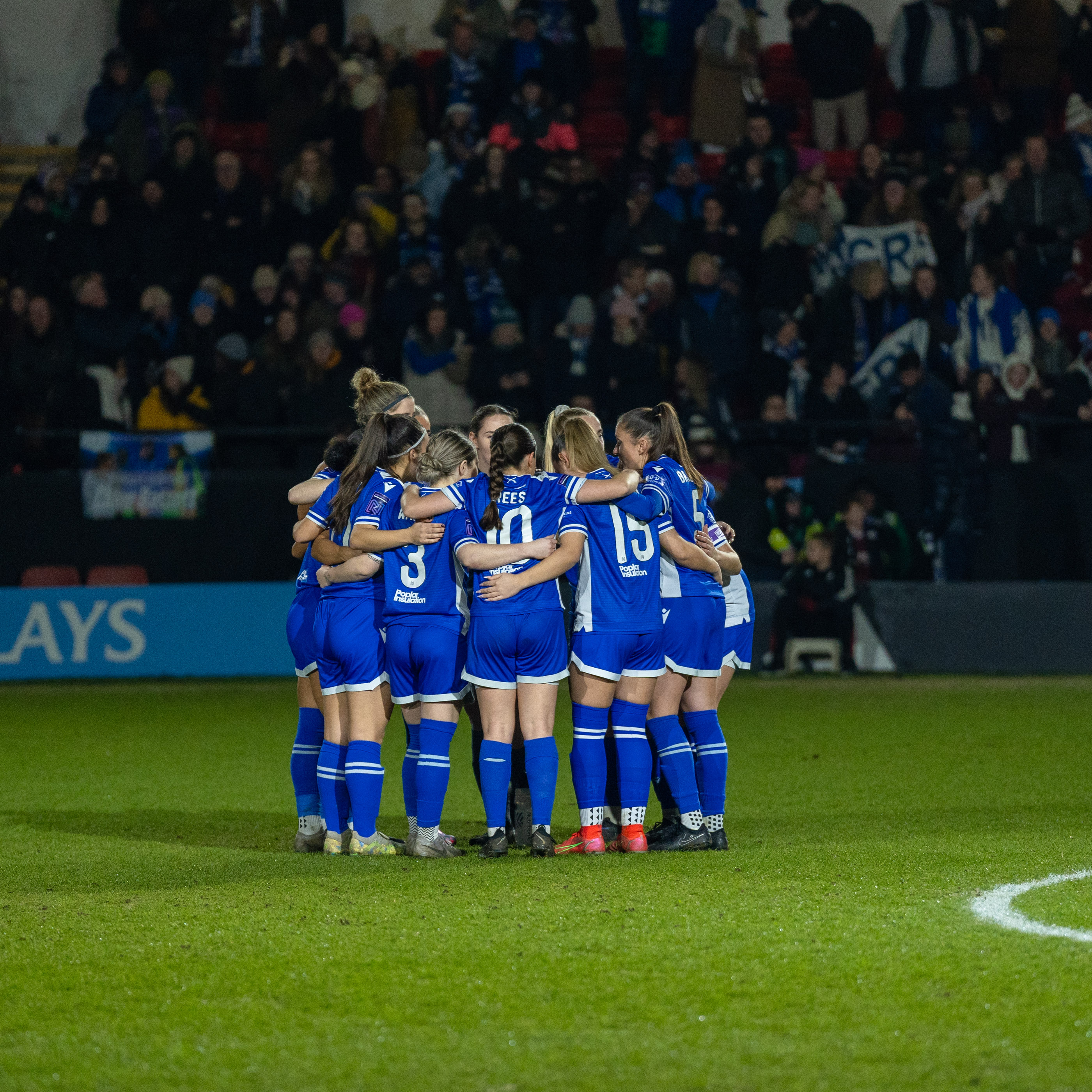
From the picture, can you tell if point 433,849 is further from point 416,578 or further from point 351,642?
point 416,578

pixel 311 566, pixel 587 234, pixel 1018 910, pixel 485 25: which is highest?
pixel 485 25

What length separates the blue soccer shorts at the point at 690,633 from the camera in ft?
21.4

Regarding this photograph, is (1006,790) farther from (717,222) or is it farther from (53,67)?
(53,67)

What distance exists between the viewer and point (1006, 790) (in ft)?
26.1

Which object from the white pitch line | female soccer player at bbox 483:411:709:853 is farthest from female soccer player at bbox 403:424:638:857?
the white pitch line

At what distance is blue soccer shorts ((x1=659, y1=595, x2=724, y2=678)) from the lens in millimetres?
6527

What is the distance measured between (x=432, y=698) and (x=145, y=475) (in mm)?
8505

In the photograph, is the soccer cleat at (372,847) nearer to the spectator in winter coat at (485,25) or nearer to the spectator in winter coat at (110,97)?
the spectator in winter coat at (485,25)

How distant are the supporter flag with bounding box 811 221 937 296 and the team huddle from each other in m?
9.52

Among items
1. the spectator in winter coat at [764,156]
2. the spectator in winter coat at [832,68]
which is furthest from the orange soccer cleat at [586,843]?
the spectator in winter coat at [832,68]

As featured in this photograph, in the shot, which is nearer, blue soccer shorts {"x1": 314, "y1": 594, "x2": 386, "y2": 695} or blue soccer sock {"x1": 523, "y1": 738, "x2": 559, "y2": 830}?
blue soccer sock {"x1": 523, "y1": 738, "x2": 559, "y2": 830}

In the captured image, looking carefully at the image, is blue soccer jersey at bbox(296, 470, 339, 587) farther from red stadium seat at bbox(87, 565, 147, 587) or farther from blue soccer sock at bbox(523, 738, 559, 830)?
red stadium seat at bbox(87, 565, 147, 587)

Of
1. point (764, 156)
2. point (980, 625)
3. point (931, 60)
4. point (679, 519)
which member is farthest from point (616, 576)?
point (931, 60)

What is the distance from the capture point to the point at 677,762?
21.1 ft
